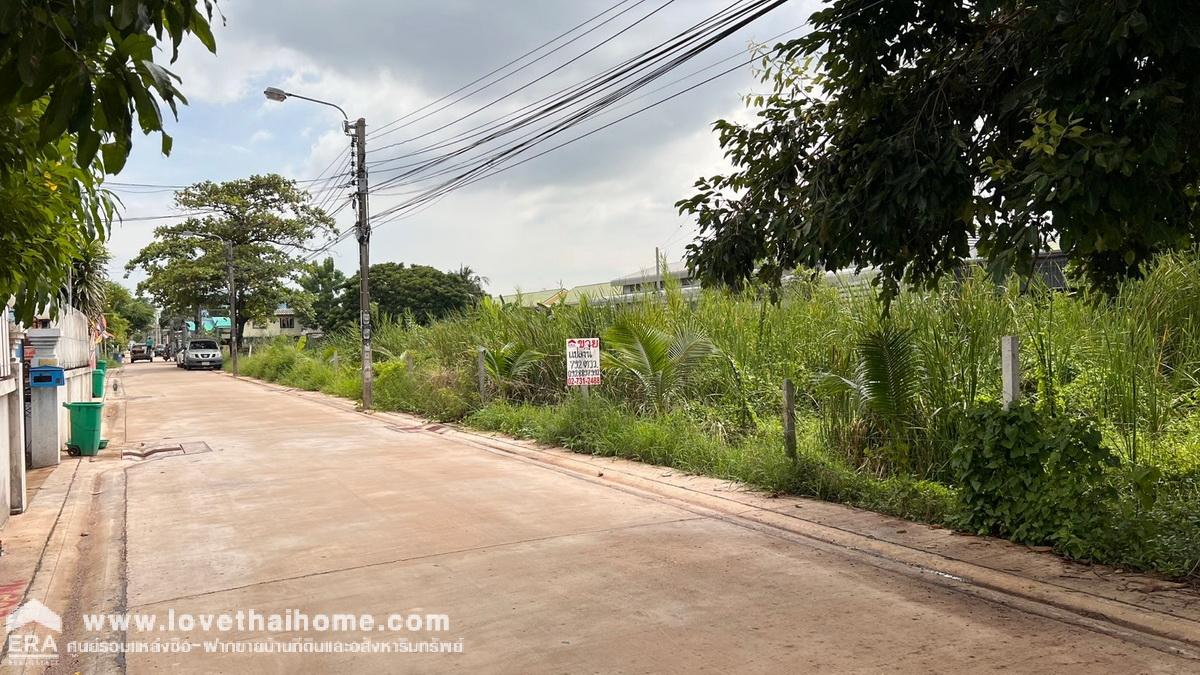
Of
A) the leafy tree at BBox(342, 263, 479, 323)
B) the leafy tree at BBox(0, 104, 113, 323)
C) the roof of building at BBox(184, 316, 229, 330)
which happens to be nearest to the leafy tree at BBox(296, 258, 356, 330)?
the leafy tree at BBox(342, 263, 479, 323)

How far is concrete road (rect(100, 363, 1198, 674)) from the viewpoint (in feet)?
14.6

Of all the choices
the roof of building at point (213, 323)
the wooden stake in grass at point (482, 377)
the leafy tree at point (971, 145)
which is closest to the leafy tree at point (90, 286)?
the wooden stake in grass at point (482, 377)

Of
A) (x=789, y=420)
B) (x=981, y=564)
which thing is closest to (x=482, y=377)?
(x=789, y=420)

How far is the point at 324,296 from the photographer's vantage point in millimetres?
65312

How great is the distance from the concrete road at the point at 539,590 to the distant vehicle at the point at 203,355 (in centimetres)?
4458

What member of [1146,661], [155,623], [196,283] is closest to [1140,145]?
[1146,661]

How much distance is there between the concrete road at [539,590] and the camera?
4.45 m

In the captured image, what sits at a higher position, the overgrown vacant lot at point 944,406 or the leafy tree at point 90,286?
the leafy tree at point 90,286

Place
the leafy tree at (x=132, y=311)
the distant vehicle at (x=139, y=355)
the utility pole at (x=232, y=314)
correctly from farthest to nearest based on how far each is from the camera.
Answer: the distant vehicle at (x=139, y=355)
the leafy tree at (x=132, y=311)
the utility pole at (x=232, y=314)

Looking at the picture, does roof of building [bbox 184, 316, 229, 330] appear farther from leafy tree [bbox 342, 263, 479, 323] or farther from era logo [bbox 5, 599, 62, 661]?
era logo [bbox 5, 599, 62, 661]

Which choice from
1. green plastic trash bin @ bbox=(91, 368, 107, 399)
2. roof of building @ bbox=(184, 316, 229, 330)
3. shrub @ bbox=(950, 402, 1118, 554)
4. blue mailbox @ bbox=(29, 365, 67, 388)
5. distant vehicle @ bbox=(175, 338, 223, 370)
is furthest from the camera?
roof of building @ bbox=(184, 316, 229, 330)

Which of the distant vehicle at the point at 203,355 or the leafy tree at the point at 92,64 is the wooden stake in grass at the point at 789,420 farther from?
the distant vehicle at the point at 203,355

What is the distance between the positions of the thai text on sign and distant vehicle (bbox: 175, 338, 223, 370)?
1756 inches

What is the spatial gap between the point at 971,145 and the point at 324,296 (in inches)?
2545
